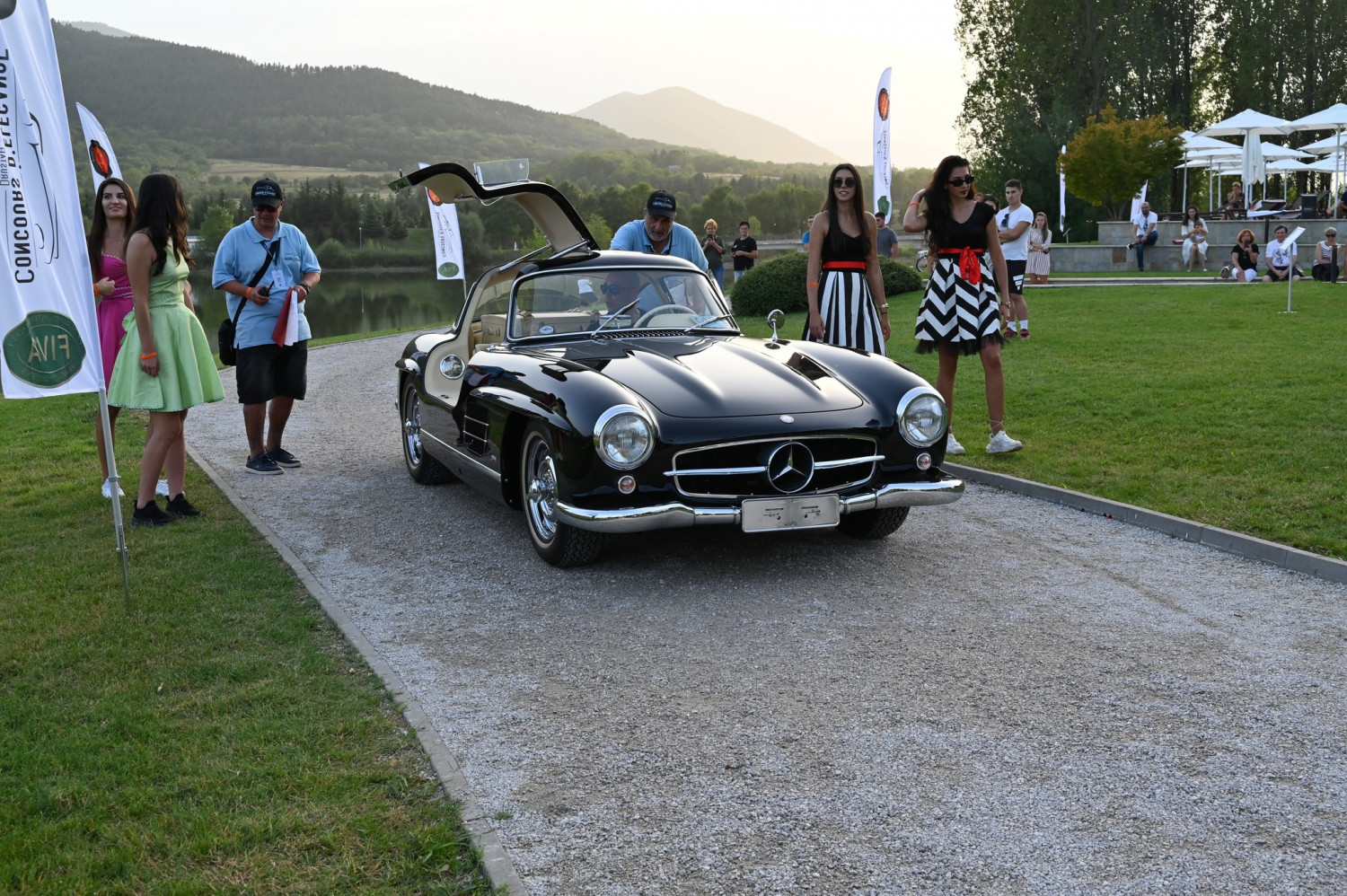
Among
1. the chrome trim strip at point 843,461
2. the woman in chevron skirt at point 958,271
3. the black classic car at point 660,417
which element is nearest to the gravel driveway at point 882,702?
the black classic car at point 660,417

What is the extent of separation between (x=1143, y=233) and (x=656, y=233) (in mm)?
23807

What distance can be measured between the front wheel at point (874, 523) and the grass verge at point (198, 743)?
2864 mm

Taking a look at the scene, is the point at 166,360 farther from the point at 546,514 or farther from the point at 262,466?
the point at 546,514

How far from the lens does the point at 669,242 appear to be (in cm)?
878

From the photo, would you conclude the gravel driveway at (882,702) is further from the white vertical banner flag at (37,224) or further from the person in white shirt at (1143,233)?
the person in white shirt at (1143,233)

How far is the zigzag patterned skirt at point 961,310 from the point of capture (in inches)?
317

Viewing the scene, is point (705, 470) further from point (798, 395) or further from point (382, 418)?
point (382, 418)

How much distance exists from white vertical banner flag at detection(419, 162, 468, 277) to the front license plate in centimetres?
1701

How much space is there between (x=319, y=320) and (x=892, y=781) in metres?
58.3

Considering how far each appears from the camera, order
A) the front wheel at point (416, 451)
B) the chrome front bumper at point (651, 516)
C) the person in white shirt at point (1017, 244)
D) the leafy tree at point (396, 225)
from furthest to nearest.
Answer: the leafy tree at point (396, 225) < the person in white shirt at point (1017, 244) < the front wheel at point (416, 451) < the chrome front bumper at point (651, 516)

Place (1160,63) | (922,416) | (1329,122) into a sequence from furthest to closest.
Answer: (1160,63), (1329,122), (922,416)

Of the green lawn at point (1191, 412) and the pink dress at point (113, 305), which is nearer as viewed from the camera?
the green lawn at point (1191, 412)

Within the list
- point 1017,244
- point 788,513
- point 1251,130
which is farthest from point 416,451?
point 1251,130

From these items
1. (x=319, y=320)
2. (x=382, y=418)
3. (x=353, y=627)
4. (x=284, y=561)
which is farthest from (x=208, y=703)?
(x=319, y=320)
